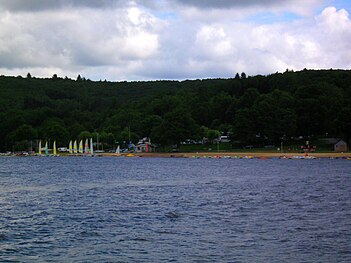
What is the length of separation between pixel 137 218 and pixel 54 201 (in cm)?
1634

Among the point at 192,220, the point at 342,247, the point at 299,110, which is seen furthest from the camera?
the point at 299,110

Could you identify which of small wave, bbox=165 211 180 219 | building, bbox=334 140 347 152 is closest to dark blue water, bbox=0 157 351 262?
small wave, bbox=165 211 180 219

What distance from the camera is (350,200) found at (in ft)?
192

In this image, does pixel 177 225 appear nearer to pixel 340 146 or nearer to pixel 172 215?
pixel 172 215

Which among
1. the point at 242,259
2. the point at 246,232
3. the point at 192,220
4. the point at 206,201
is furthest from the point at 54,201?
the point at 242,259

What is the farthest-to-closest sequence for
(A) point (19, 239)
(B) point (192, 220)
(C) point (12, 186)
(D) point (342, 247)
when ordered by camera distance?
1. (C) point (12, 186)
2. (B) point (192, 220)
3. (A) point (19, 239)
4. (D) point (342, 247)

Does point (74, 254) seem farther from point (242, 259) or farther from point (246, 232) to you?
point (246, 232)

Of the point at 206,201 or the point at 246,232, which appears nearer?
the point at 246,232

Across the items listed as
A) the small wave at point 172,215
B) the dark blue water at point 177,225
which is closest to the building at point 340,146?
the dark blue water at point 177,225

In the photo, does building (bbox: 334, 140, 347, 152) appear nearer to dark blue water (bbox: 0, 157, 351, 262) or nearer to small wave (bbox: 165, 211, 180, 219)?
dark blue water (bbox: 0, 157, 351, 262)

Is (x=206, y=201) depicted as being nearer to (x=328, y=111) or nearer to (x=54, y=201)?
(x=54, y=201)

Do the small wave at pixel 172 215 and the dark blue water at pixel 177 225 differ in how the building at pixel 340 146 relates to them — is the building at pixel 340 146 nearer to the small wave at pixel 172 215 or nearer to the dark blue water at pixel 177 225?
the dark blue water at pixel 177 225

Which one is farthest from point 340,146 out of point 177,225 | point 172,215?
point 177,225

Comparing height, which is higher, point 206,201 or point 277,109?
point 277,109
